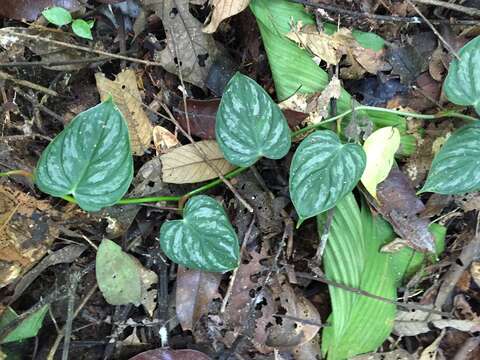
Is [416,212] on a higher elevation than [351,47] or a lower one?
lower

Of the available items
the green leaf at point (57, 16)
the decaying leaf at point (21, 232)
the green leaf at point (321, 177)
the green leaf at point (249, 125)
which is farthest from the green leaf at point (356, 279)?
the green leaf at point (57, 16)

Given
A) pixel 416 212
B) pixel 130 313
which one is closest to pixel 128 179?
pixel 130 313

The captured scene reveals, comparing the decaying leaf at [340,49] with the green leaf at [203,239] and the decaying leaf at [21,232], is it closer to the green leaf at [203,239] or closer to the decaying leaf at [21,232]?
the green leaf at [203,239]

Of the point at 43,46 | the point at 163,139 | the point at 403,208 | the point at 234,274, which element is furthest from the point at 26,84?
the point at 403,208

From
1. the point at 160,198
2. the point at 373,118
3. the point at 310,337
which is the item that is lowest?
the point at 310,337

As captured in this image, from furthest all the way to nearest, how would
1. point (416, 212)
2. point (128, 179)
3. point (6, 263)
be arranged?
1. point (416, 212)
2. point (6, 263)
3. point (128, 179)

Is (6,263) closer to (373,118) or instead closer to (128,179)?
(128,179)

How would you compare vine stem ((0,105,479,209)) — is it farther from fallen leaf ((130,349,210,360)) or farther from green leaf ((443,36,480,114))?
fallen leaf ((130,349,210,360))
